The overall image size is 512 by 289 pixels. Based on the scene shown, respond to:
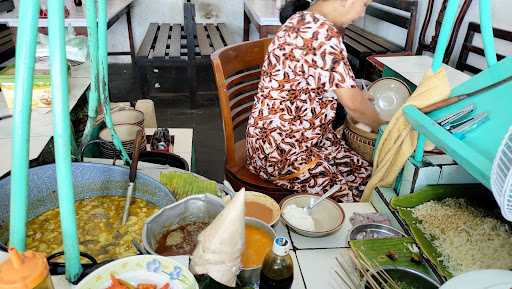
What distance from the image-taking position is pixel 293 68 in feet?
5.87

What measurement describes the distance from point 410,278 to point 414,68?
219cm

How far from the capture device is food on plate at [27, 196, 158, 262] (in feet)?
4.19

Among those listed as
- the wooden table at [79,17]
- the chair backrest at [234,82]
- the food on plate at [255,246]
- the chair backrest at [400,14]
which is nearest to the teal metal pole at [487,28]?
the food on plate at [255,246]

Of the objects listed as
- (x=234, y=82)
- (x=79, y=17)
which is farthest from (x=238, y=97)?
(x=79, y=17)

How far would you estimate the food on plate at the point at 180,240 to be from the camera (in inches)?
42.3

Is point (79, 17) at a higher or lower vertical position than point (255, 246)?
higher

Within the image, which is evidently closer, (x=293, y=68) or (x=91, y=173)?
(x=91, y=173)

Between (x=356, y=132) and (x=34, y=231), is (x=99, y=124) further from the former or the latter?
(x=356, y=132)

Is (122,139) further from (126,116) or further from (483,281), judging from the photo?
(483,281)

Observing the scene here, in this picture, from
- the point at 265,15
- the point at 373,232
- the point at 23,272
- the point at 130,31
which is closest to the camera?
the point at 23,272

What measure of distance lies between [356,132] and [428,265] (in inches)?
40.8

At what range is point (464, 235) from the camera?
3.85 ft

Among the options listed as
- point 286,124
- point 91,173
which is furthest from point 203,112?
point 91,173

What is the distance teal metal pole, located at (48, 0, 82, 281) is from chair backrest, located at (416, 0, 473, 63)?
3.61m
